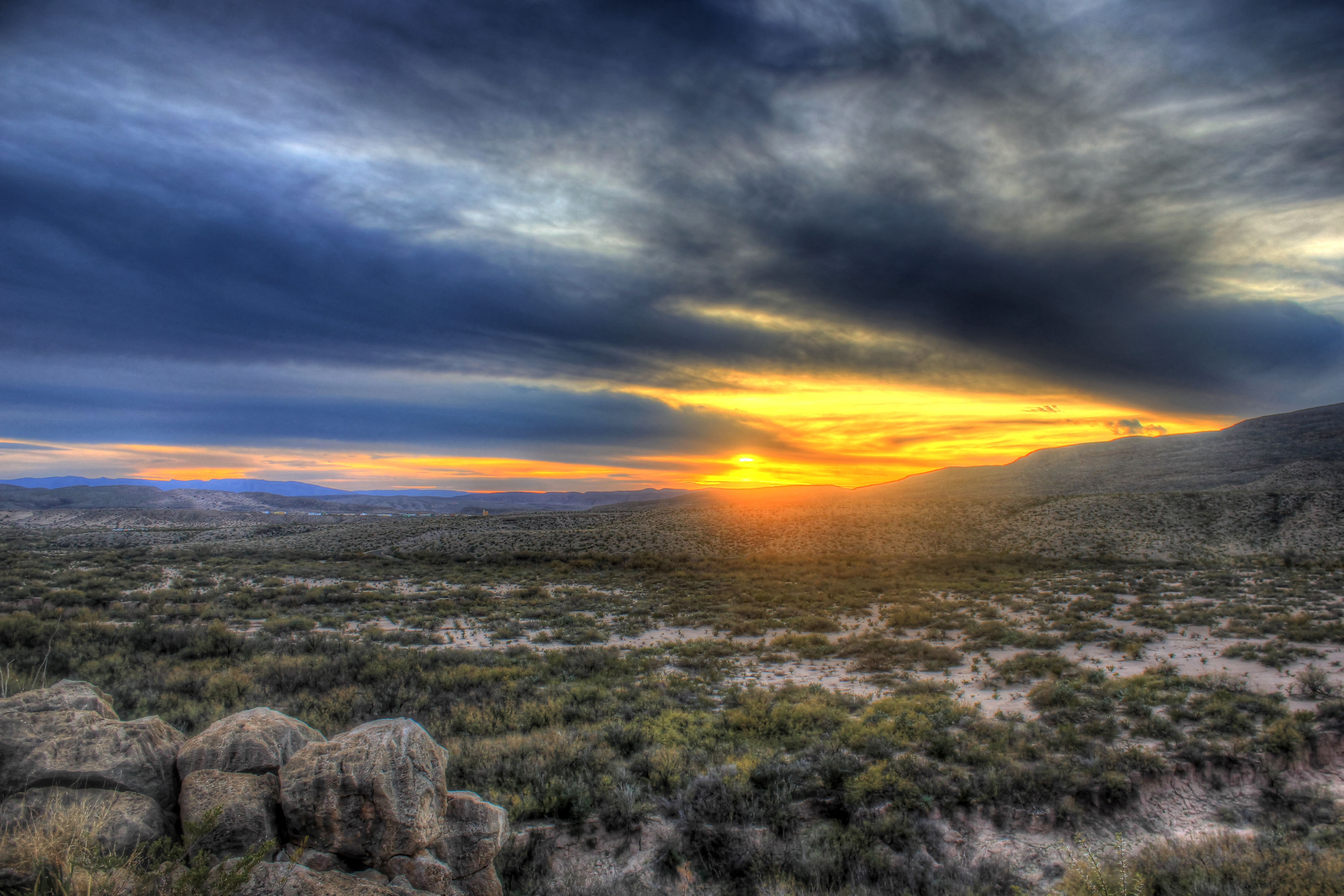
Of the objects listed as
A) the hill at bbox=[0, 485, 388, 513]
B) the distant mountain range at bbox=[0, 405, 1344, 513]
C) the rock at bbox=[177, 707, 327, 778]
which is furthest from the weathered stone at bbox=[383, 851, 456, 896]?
the hill at bbox=[0, 485, 388, 513]

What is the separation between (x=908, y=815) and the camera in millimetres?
6570

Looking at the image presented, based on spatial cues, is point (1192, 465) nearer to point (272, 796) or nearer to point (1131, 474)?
point (1131, 474)

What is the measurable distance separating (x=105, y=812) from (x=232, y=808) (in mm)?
791

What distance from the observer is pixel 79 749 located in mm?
4551

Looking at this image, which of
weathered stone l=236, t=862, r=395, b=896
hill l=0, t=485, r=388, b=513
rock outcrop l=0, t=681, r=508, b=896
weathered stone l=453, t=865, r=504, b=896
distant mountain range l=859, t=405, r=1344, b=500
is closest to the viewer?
weathered stone l=236, t=862, r=395, b=896

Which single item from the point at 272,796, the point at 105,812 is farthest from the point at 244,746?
the point at 105,812

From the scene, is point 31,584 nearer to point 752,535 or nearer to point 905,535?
point 752,535

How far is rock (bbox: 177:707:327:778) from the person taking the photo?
15.8 feet

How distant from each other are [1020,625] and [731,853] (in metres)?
15.4

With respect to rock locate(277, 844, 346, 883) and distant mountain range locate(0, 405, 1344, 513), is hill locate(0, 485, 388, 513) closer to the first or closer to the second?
distant mountain range locate(0, 405, 1344, 513)

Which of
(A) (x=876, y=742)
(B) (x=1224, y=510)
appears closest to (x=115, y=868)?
(A) (x=876, y=742)

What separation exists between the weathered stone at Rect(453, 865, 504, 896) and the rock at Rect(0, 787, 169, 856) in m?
2.28

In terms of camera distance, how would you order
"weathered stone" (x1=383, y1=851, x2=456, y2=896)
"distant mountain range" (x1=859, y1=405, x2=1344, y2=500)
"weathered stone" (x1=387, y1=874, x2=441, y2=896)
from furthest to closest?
1. "distant mountain range" (x1=859, y1=405, x2=1344, y2=500)
2. "weathered stone" (x1=383, y1=851, x2=456, y2=896)
3. "weathered stone" (x1=387, y1=874, x2=441, y2=896)

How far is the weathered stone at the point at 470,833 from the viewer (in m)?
4.81
